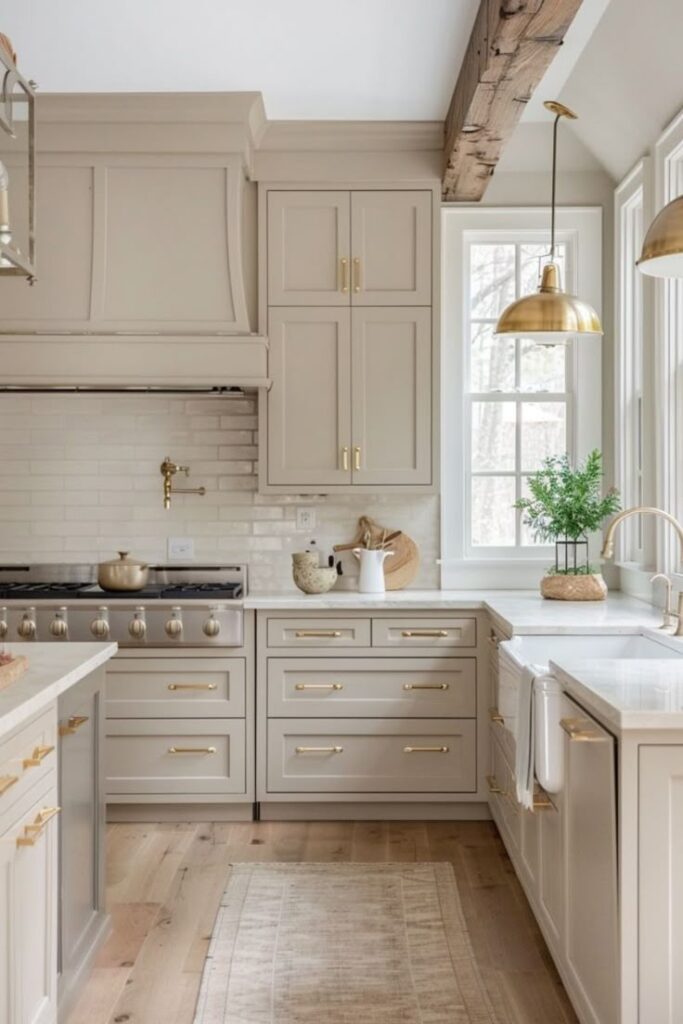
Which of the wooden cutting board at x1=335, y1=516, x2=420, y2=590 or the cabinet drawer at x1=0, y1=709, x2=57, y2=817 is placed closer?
the cabinet drawer at x1=0, y1=709, x2=57, y2=817

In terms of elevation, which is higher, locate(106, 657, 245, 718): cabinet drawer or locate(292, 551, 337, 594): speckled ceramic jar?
locate(292, 551, 337, 594): speckled ceramic jar

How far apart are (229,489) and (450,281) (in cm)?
144

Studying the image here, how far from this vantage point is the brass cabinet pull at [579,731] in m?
2.28

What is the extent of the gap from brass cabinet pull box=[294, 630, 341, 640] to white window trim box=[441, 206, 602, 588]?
2.53 ft

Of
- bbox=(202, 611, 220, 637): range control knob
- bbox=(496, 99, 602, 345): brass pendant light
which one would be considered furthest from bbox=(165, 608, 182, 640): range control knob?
bbox=(496, 99, 602, 345): brass pendant light

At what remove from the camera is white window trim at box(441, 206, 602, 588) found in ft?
16.1

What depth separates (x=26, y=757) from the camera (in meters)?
2.27

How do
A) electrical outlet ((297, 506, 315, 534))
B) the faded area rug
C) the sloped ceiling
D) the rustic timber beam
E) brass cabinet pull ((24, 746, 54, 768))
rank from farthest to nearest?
1. electrical outlet ((297, 506, 315, 534))
2. the sloped ceiling
3. the rustic timber beam
4. the faded area rug
5. brass cabinet pull ((24, 746, 54, 768))

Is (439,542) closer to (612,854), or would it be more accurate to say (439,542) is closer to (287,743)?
(287,743)

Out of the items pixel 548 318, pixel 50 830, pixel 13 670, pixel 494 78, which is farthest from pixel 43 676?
pixel 494 78

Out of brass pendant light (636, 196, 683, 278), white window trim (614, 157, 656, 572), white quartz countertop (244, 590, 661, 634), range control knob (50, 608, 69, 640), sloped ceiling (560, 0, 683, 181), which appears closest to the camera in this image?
brass pendant light (636, 196, 683, 278)

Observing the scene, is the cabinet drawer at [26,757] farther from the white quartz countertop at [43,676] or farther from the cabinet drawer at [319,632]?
the cabinet drawer at [319,632]

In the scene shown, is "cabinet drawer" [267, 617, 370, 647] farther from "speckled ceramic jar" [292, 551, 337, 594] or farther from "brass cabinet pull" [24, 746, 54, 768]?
"brass cabinet pull" [24, 746, 54, 768]

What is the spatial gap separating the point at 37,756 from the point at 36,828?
0.51 ft
